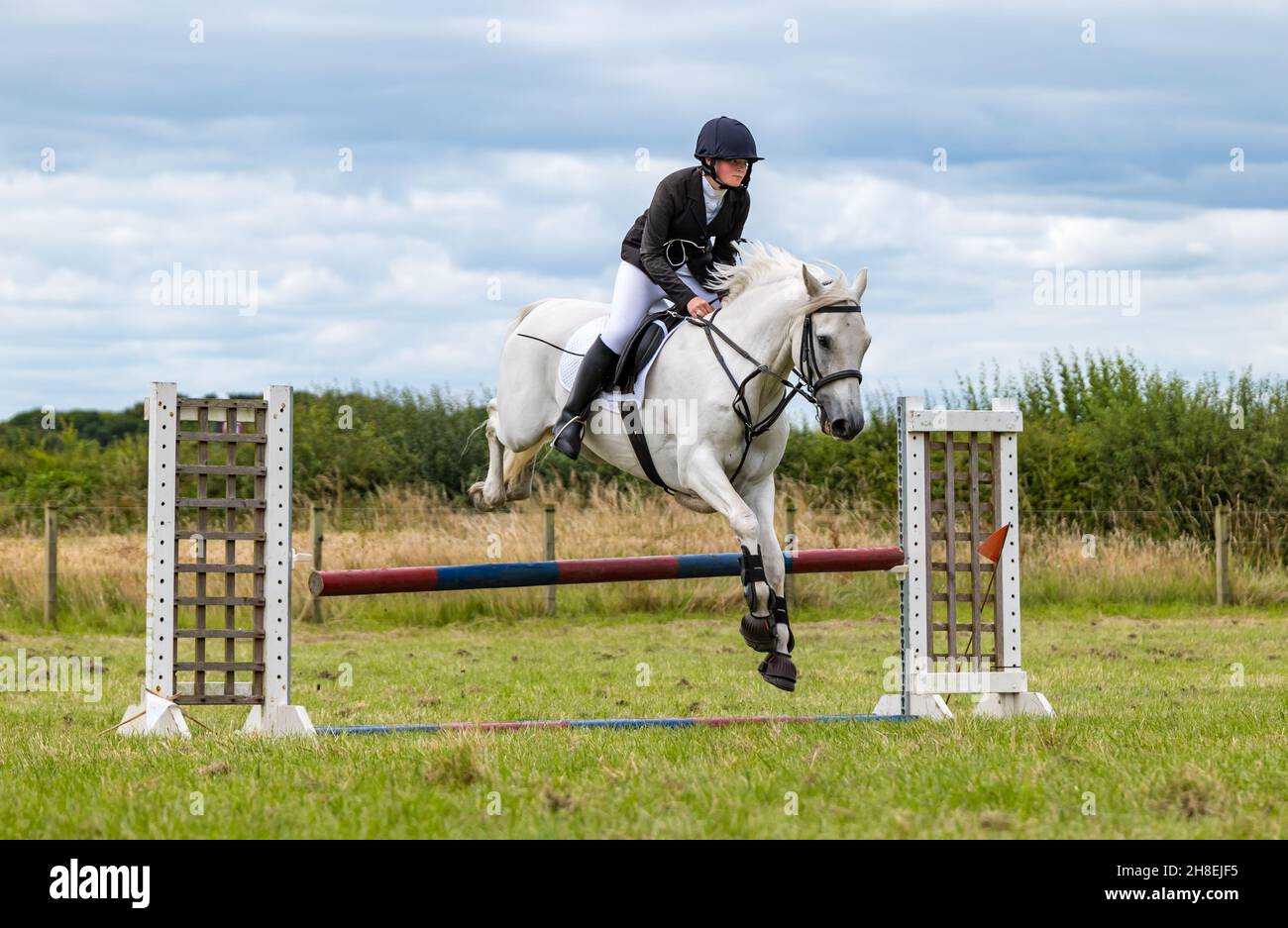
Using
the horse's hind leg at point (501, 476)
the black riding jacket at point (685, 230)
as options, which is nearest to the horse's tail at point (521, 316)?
the horse's hind leg at point (501, 476)

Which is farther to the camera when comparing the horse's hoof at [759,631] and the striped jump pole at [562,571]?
the striped jump pole at [562,571]

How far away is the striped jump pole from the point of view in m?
6.04

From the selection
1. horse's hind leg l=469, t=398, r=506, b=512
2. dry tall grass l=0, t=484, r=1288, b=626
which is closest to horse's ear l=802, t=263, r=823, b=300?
horse's hind leg l=469, t=398, r=506, b=512

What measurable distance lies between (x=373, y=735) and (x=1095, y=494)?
51.6 feet

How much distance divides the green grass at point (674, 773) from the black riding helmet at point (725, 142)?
230 cm

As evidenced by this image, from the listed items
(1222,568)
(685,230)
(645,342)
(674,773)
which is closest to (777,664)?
(674,773)

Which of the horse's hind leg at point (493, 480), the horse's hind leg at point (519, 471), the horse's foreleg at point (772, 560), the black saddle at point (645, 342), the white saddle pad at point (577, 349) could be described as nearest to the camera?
the horse's foreleg at point (772, 560)

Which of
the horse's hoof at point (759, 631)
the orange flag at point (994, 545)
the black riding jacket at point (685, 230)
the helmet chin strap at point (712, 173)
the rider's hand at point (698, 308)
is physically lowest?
the horse's hoof at point (759, 631)

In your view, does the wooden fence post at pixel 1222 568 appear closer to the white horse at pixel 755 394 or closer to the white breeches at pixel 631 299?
the white horse at pixel 755 394

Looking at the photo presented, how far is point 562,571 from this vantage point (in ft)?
20.6

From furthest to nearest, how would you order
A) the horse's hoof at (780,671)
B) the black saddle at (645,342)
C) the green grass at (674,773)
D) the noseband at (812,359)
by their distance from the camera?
the black saddle at (645,342), the horse's hoof at (780,671), the noseband at (812,359), the green grass at (674,773)

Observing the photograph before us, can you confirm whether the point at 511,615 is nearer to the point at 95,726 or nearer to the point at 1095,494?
the point at 95,726

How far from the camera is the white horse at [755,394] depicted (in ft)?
18.0
